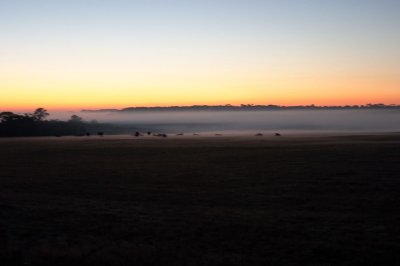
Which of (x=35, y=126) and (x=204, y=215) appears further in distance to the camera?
(x=35, y=126)

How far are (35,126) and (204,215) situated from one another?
338 feet

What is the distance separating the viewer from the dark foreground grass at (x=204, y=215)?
1170 cm

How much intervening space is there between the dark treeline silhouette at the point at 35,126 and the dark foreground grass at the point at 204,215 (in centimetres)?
7863

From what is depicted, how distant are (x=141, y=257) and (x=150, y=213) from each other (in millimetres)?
5559

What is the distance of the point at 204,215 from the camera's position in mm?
16531

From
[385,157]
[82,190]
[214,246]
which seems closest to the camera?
[214,246]

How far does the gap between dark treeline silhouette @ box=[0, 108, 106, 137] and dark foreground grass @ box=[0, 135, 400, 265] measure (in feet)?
258

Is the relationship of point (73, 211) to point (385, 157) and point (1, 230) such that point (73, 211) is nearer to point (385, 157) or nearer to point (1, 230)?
point (1, 230)

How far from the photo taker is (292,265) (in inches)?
433

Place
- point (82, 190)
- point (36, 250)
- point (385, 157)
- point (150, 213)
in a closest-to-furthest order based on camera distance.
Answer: point (36, 250) < point (150, 213) < point (82, 190) < point (385, 157)

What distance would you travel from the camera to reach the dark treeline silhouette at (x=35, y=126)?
10619 centimetres

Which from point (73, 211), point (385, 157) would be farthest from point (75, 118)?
point (73, 211)

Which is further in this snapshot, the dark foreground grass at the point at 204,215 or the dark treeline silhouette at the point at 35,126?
the dark treeline silhouette at the point at 35,126

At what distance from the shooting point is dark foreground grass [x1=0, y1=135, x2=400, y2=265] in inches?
461
